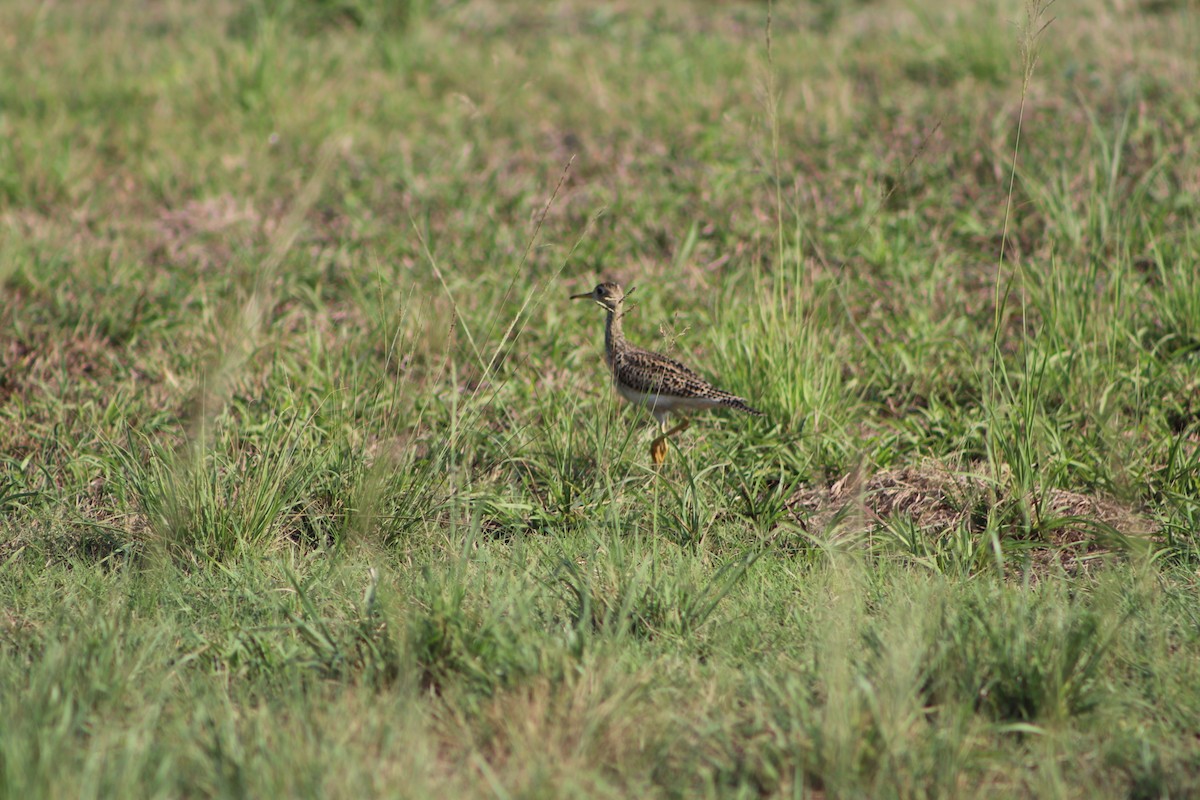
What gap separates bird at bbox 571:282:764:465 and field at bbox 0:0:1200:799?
136mm

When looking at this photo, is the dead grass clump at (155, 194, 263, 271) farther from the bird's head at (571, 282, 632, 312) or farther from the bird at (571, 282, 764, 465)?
the bird at (571, 282, 764, 465)

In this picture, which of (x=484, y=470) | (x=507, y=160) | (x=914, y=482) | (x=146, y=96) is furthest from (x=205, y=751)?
(x=146, y=96)

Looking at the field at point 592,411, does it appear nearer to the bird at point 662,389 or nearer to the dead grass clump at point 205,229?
the dead grass clump at point 205,229

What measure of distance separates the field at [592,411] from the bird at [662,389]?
0.14 m

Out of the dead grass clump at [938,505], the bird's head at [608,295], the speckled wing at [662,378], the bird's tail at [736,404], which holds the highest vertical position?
the bird's head at [608,295]

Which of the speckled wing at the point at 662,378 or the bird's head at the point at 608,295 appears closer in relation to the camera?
the speckled wing at the point at 662,378

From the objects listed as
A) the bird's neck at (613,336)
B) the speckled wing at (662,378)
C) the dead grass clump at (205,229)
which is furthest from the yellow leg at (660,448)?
the dead grass clump at (205,229)

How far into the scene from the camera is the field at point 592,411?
3.35 metres

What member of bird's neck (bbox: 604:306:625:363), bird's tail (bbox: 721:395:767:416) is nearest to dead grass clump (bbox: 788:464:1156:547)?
bird's tail (bbox: 721:395:767:416)

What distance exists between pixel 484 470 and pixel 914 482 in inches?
73.9

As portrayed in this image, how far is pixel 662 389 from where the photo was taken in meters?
5.39

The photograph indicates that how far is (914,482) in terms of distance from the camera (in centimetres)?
526

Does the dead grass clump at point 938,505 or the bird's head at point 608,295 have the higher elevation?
the bird's head at point 608,295

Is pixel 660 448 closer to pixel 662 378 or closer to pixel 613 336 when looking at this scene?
pixel 662 378
